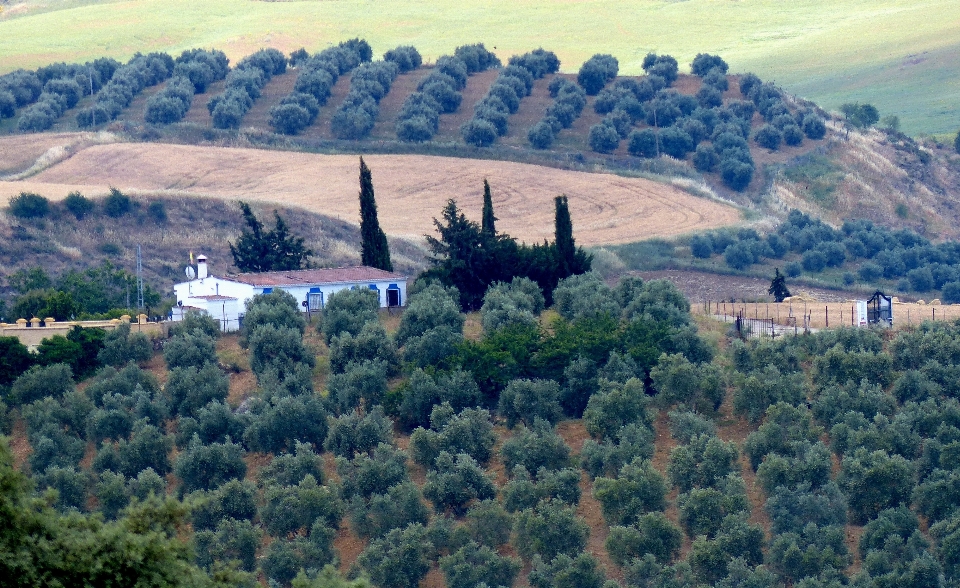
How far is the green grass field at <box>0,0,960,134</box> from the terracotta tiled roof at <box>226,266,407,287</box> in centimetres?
7738

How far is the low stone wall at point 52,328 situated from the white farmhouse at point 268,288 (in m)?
2.02

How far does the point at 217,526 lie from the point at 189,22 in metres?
122

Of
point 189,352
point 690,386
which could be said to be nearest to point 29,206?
point 189,352

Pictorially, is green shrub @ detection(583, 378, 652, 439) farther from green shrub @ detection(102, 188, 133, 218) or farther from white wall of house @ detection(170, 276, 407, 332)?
green shrub @ detection(102, 188, 133, 218)

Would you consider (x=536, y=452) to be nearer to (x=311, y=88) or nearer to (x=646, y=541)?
(x=646, y=541)

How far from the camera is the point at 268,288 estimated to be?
53.0 m

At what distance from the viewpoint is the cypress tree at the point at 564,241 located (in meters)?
55.9

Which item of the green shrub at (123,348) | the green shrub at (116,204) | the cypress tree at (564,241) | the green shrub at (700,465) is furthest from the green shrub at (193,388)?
the green shrub at (116,204)

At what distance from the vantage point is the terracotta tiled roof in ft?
177

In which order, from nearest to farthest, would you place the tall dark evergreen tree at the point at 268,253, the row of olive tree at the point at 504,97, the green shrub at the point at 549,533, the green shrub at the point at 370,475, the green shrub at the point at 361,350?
the green shrub at the point at 549,533 < the green shrub at the point at 370,475 < the green shrub at the point at 361,350 < the tall dark evergreen tree at the point at 268,253 < the row of olive tree at the point at 504,97

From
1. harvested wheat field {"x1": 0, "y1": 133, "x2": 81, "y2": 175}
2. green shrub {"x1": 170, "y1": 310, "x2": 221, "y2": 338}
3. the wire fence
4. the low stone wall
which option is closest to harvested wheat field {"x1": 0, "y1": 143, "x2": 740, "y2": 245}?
harvested wheat field {"x1": 0, "y1": 133, "x2": 81, "y2": 175}

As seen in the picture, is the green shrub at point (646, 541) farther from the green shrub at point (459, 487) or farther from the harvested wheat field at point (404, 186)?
the harvested wheat field at point (404, 186)

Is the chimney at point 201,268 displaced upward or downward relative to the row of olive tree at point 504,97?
downward

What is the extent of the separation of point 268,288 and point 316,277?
2.86 meters
